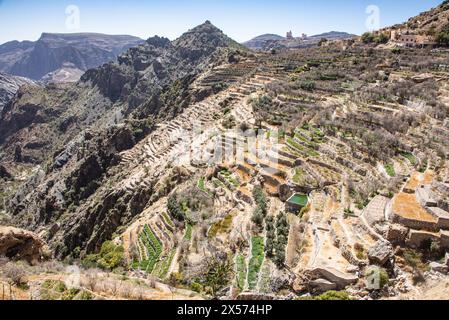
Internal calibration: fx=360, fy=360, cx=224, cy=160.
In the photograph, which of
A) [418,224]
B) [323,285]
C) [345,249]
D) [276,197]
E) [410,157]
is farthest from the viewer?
[410,157]

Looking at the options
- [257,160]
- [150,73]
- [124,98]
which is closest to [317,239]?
[257,160]

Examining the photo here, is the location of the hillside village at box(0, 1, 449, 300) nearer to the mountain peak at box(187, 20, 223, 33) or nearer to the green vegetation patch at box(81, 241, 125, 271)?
the green vegetation patch at box(81, 241, 125, 271)

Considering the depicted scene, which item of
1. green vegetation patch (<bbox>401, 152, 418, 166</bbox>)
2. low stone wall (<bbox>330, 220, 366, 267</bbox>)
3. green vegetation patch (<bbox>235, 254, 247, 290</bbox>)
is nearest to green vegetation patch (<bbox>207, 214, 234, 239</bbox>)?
green vegetation patch (<bbox>235, 254, 247, 290</bbox>)

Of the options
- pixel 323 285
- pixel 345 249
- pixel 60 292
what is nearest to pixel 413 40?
pixel 345 249

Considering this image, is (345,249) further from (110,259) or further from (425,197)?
(110,259)

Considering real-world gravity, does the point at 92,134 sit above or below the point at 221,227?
above
